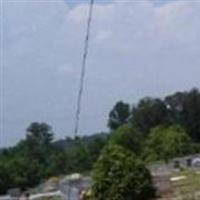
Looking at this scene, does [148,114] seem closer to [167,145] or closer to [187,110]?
[187,110]

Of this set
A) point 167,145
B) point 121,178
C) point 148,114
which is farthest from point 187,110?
point 121,178

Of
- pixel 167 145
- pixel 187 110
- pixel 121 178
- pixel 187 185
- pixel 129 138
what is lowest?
pixel 187 185

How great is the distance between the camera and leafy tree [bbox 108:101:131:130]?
89875 millimetres

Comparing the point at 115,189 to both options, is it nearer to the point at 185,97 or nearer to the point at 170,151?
the point at 170,151

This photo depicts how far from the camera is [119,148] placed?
123 feet

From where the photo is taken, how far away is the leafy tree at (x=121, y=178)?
3429 cm

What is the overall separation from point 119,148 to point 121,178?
234 centimetres

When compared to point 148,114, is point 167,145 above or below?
below

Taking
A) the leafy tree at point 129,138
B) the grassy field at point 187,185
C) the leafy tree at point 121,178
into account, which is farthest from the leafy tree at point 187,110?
the leafy tree at point 121,178

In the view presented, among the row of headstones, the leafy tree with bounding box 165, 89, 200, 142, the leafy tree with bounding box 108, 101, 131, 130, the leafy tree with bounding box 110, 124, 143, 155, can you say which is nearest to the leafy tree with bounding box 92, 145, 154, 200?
the row of headstones

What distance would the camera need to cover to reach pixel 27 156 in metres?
79.1

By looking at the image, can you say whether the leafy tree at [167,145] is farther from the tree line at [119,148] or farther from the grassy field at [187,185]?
the grassy field at [187,185]

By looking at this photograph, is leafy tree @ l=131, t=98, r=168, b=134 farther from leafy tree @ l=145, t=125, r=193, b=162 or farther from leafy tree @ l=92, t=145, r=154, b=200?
leafy tree @ l=92, t=145, r=154, b=200

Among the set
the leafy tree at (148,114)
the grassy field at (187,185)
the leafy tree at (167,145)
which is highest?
the leafy tree at (148,114)
